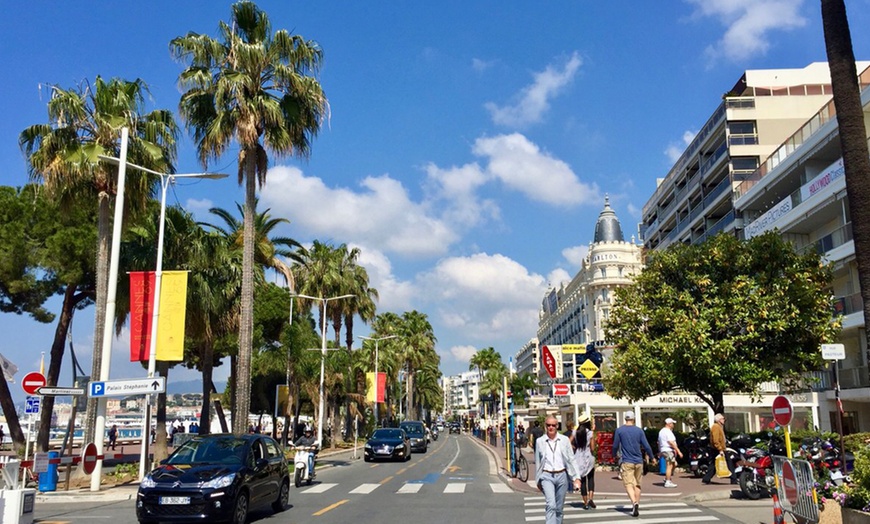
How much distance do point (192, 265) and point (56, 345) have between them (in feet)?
32.4

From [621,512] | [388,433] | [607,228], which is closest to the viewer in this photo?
[621,512]

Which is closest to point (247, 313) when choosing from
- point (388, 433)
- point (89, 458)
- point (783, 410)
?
point (89, 458)

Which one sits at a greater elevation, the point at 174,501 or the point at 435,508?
the point at 174,501

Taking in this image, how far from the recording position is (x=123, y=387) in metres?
17.6

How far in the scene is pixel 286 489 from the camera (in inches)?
598

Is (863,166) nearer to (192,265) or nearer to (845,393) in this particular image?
(192,265)

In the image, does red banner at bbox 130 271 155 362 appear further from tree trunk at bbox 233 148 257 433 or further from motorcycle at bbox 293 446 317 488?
motorcycle at bbox 293 446 317 488

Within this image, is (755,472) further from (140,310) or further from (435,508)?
(140,310)

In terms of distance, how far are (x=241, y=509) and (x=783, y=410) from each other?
9218 mm

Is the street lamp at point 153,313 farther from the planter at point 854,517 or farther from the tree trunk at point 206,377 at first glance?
the planter at point 854,517

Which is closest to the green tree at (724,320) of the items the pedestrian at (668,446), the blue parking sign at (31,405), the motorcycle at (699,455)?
the motorcycle at (699,455)

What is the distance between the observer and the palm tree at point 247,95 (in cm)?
2378

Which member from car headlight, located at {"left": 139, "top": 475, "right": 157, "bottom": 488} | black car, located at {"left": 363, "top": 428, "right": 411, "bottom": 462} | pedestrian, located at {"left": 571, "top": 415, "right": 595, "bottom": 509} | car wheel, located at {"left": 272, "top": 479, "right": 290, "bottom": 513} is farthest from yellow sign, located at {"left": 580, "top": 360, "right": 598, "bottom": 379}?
car headlight, located at {"left": 139, "top": 475, "right": 157, "bottom": 488}

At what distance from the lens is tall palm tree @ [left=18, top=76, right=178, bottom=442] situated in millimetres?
20938
